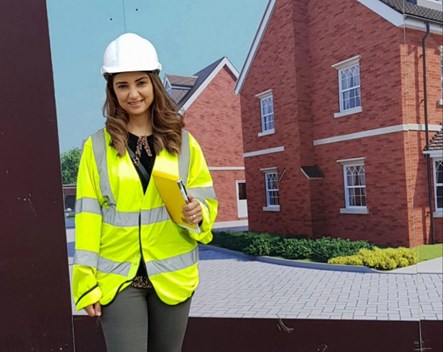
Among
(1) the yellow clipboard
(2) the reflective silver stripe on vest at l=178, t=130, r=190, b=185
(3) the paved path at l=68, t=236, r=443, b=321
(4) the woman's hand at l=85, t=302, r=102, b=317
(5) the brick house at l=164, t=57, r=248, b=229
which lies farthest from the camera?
(5) the brick house at l=164, t=57, r=248, b=229

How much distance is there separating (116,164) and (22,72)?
167 centimetres

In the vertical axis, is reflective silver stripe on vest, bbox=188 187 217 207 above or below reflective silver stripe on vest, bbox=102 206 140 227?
above

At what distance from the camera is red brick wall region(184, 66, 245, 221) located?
2.75 m

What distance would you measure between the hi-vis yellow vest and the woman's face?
19cm

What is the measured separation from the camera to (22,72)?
2.77 metres

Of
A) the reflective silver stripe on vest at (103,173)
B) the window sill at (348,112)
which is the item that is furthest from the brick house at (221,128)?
the reflective silver stripe on vest at (103,173)

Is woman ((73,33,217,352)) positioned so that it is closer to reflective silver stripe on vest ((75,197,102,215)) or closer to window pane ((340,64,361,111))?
reflective silver stripe on vest ((75,197,102,215))

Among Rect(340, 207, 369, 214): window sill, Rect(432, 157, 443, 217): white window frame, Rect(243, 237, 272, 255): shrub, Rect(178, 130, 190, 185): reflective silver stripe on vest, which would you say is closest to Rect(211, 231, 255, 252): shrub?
Rect(243, 237, 272, 255): shrub

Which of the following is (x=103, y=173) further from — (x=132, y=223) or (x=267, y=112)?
(x=267, y=112)

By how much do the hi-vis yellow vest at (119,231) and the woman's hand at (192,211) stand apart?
55 mm

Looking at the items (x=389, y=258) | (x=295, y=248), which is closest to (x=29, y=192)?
(x=295, y=248)

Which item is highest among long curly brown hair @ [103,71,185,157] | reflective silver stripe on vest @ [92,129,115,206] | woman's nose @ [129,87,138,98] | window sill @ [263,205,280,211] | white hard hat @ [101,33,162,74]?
white hard hat @ [101,33,162,74]

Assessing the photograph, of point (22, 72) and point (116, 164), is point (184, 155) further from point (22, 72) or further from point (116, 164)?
point (22, 72)

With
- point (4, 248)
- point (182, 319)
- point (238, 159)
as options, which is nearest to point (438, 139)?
point (238, 159)
